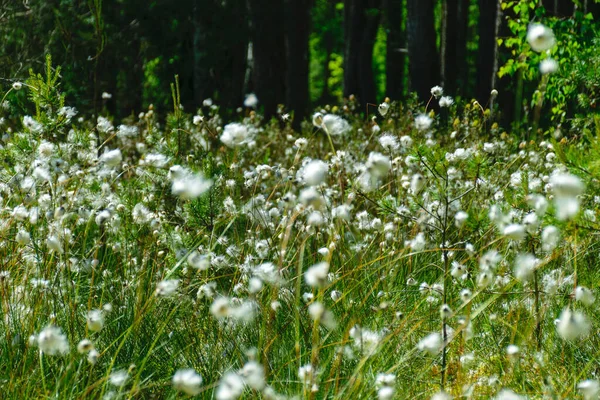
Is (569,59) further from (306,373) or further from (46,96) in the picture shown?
(306,373)

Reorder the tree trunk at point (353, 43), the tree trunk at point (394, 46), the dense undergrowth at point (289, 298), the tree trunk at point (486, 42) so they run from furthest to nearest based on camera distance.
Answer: the tree trunk at point (394, 46)
the tree trunk at point (353, 43)
the tree trunk at point (486, 42)
the dense undergrowth at point (289, 298)

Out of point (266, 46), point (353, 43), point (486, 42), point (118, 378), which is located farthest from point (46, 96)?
point (353, 43)

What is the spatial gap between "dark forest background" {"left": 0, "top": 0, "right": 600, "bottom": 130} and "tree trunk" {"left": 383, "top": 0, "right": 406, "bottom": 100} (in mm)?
31

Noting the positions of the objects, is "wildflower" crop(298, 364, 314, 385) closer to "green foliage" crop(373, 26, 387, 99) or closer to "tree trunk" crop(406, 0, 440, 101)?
"tree trunk" crop(406, 0, 440, 101)

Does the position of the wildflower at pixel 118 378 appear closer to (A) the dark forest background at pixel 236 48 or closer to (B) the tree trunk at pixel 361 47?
(A) the dark forest background at pixel 236 48

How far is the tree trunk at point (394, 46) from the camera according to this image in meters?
19.6

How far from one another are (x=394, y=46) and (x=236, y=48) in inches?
183

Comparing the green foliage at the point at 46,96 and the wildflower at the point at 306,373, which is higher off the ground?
the green foliage at the point at 46,96

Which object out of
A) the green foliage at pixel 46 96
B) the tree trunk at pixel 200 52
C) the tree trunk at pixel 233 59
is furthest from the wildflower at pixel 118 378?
the tree trunk at pixel 233 59

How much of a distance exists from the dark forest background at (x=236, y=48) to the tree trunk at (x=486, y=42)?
0.02 meters

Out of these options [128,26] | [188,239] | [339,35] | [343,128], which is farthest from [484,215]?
[339,35]

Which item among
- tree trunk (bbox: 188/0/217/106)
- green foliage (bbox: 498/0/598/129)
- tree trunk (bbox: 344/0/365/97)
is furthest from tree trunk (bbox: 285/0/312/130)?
green foliage (bbox: 498/0/598/129)

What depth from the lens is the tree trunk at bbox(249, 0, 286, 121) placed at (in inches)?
564

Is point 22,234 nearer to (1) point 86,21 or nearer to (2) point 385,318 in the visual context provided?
(2) point 385,318
